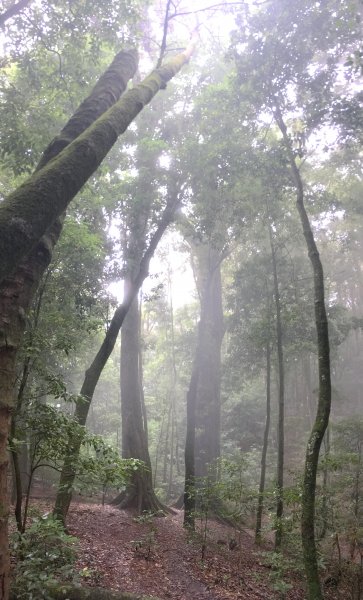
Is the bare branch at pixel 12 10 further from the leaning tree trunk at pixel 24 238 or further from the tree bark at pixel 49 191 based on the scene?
the leaning tree trunk at pixel 24 238

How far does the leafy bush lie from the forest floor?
1.93 m

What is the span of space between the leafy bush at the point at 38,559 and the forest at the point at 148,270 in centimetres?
3

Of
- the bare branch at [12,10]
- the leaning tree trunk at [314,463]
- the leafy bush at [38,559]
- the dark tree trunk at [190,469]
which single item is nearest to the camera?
the leafy bush at [38,559]

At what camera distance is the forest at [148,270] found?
13.9ft

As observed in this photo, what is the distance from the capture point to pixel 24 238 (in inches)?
116

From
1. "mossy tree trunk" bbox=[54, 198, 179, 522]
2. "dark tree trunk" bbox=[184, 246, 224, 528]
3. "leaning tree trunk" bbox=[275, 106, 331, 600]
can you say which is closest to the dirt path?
"mossy tree trunk" bbox=[54, 198, 179, 522]

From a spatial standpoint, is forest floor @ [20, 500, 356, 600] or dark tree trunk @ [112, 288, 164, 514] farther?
dark tree trunk @ [112, 288, 164, 514]

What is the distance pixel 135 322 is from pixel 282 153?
30.2 ft

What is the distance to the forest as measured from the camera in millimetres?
4234

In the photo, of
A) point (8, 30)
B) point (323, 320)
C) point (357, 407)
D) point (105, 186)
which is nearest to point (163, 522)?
point (323, 320)

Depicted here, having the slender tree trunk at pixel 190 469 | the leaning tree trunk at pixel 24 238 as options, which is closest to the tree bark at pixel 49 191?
the leaning tree trunk at pixel 24 238

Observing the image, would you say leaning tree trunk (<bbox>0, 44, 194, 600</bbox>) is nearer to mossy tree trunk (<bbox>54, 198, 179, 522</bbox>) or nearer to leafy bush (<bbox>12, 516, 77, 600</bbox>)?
leafy bush (<bbox>12, 516, 77, 600</bbox>)

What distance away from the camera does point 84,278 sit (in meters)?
11.4

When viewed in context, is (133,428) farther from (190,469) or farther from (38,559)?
(38,559)
